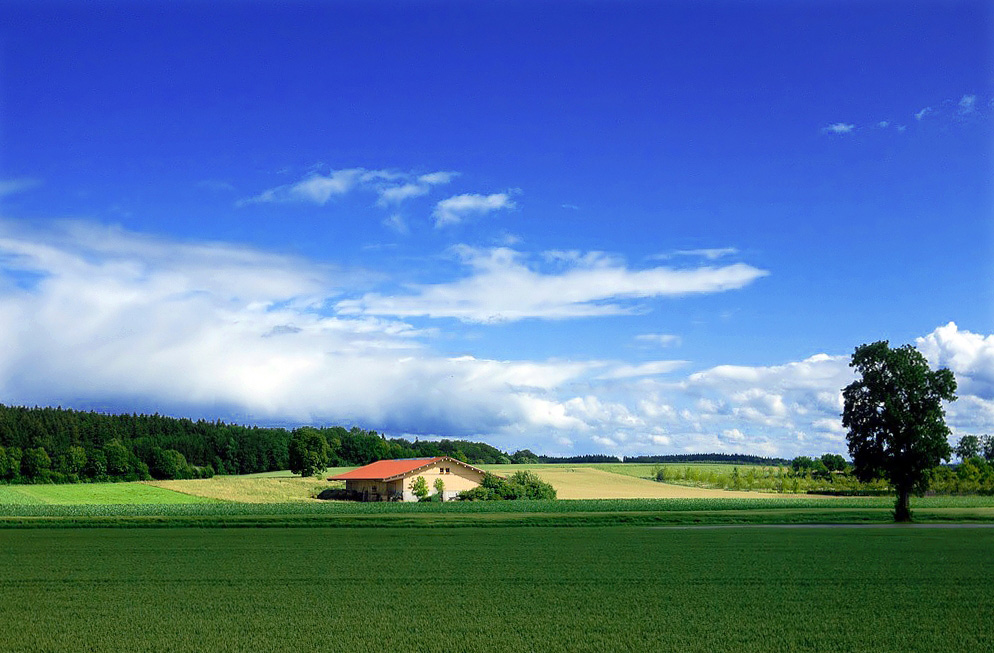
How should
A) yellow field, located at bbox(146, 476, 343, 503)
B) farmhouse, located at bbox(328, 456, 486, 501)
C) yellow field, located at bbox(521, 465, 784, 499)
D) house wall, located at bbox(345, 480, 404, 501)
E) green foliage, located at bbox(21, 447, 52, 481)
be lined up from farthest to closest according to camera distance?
1. green foliage, located at bbox(21, 447, 52, 481)
2. yellow field, located at bbox(521, 465, 784, 499)
3. yellow field, located at bbox(146, 476, 343, 503)
4. house wall, located at bbox(345, 480, 404, 501)
5. farmhouse, located at bbox(328, 456, 486, 501)

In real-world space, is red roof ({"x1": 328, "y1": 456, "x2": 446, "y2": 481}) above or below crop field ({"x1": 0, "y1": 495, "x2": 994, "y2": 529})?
above

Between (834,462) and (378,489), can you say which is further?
(834,462)

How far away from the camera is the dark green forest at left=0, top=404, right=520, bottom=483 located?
4887 inches

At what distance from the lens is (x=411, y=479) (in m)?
89.1

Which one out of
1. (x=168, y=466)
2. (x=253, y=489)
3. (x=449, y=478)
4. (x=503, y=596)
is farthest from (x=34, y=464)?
(x=503, y=596)

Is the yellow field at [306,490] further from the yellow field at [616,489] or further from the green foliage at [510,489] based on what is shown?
the green foliage at [510,489]

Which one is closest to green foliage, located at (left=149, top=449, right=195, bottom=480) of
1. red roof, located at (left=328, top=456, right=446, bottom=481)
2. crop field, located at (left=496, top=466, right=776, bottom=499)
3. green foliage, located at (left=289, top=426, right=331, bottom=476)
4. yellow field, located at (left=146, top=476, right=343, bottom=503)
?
green foliage, located at (left=289, top=426, right=331, bottom=476)

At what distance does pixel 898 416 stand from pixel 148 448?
123 m

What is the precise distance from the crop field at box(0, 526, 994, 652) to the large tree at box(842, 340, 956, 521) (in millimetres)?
19068

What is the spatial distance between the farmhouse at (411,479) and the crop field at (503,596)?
168ft

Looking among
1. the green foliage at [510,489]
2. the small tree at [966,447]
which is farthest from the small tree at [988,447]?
the green foliage at [510,489]

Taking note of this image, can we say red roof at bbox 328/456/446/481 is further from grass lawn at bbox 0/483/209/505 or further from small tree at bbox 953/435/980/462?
small tree at bbox 953/435/980/462

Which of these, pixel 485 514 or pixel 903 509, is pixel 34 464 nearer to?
pixel 485 514

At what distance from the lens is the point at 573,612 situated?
63.2ft
